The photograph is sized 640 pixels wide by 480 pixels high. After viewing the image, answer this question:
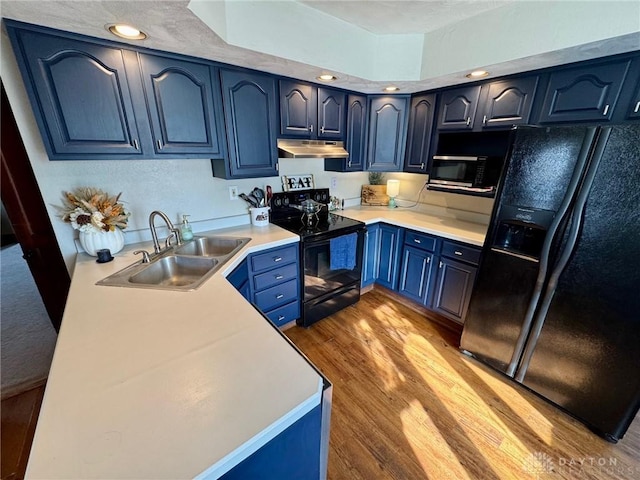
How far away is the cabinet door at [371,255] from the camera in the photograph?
271 centimetres

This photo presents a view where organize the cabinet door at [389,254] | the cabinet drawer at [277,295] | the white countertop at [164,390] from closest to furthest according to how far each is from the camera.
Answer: the white countertop at [164,390] < the cabinet drawer at [277,295] < the cabinet door at [389,254]

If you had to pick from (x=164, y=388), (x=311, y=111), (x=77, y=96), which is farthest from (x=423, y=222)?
(x=77, y=96)

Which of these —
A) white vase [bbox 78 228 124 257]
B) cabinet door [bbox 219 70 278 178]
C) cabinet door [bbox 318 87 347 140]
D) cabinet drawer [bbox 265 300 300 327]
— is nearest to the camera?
white vase [bbox 78 228 124 257]

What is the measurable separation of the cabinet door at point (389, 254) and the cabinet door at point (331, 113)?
1066 millimetres

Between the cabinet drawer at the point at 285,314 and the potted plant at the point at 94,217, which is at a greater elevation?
the potted plant at the point at 94,217

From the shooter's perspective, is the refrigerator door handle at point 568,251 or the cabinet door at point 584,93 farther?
the cabinet door at point 584,93

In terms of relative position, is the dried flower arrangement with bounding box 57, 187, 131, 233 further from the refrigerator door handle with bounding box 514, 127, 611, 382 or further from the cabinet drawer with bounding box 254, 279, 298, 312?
the refrigerator door handle with bounding box 514, 127, 611, 382

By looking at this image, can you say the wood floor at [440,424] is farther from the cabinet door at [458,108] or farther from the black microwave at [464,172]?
the cabinet door at [458,108]

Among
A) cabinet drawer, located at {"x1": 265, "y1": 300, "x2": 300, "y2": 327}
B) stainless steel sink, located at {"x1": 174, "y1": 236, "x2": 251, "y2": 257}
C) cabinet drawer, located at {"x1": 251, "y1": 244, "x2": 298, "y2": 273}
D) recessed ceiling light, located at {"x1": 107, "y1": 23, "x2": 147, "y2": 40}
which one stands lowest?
cabinet drawer, located at {"x1": 265, "y1": 300, "x2": 300, "y2": 327}

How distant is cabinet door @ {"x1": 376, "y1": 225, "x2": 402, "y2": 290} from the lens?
2.66 metres

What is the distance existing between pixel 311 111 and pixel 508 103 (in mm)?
1522

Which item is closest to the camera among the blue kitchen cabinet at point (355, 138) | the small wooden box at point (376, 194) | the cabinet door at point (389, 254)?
the blue kitchen cabinet at point (355, 138)

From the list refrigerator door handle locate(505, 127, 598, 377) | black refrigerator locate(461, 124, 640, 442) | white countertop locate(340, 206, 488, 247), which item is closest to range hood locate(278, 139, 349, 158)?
white countertop locate(340, 206, 488, 247)

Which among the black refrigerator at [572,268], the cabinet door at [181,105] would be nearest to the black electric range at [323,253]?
the cabinet door at [181,105]
